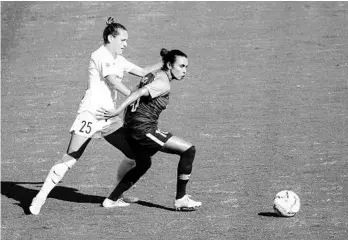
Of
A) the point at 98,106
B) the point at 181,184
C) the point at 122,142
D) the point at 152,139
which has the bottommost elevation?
the point at 181,184

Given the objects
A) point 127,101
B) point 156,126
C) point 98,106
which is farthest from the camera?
point 98,106

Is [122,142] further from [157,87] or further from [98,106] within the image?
[157,87]

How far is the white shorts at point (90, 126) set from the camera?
1277 cm

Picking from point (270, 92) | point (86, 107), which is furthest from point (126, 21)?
point (86, 107)

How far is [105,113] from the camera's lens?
499 inches

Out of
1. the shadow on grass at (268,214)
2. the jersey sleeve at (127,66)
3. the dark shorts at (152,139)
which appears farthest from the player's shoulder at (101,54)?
the shadow on grass at (268,214)

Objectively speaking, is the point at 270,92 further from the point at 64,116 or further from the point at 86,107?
the point at 86,107

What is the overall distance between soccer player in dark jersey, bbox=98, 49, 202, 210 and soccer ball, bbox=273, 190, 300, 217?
1051 millimetres

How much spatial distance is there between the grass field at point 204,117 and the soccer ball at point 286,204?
115 millimetres

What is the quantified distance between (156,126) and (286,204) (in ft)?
6.19

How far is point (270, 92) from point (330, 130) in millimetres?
2431

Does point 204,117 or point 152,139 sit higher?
point 204,117

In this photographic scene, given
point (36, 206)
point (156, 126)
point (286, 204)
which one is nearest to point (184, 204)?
point (156, 126)

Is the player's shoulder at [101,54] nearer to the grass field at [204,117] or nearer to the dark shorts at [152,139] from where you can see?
the dark shorts at [152,139]
